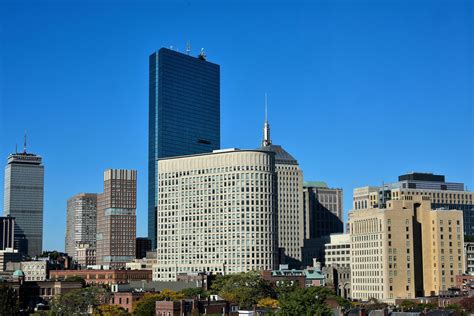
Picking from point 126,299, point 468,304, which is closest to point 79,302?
point 126,299

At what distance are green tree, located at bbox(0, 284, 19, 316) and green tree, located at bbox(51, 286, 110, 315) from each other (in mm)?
8869

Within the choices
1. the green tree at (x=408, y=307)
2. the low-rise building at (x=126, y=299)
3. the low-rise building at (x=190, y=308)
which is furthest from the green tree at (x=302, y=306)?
the low-rise building at (x=126, y=299)

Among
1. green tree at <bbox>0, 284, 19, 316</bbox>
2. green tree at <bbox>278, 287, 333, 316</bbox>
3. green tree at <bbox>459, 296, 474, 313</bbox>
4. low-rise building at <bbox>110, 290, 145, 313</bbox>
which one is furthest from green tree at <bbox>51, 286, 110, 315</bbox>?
green tree at <bbox>459, 296, 474, 313</bbox>

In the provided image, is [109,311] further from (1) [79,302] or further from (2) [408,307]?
(2) [408,307]

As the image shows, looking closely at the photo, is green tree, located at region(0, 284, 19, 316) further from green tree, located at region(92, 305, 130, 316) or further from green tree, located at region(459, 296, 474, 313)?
green tree, located at region(459, 296, 474, 313)

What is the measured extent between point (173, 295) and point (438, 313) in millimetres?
76385

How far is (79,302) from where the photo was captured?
179 metres

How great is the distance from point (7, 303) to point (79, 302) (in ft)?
98.4

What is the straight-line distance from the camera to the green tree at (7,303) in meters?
148

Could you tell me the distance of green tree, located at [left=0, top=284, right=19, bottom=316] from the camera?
148 metres

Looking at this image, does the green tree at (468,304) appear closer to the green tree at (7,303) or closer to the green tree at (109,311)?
the green tree at (109,311)

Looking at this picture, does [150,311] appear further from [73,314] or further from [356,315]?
[356,315]

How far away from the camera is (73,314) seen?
161250 mm

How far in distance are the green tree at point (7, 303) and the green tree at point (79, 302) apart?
8.87 m
